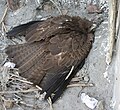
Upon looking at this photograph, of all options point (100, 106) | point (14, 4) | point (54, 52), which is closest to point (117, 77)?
point (100, 106)

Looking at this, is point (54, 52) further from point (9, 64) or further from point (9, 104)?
point (9, 104)

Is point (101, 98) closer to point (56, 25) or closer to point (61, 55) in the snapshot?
point (61, 55)

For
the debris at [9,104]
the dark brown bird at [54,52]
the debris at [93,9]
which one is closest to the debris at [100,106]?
the dark brown bird at [54,52]

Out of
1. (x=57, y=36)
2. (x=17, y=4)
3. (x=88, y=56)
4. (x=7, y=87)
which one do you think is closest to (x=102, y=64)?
(x=88, y=56)

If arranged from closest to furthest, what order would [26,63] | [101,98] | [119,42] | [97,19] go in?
[119,42] < [101,98] < [26,63] < [97,19]

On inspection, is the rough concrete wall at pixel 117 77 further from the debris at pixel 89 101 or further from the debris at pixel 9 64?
the debris at pixel 9 64

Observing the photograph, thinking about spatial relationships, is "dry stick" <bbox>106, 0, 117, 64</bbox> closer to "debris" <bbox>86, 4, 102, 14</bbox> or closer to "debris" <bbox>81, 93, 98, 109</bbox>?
"debris" <bbox>81, 93, 98, 109</bbox>
